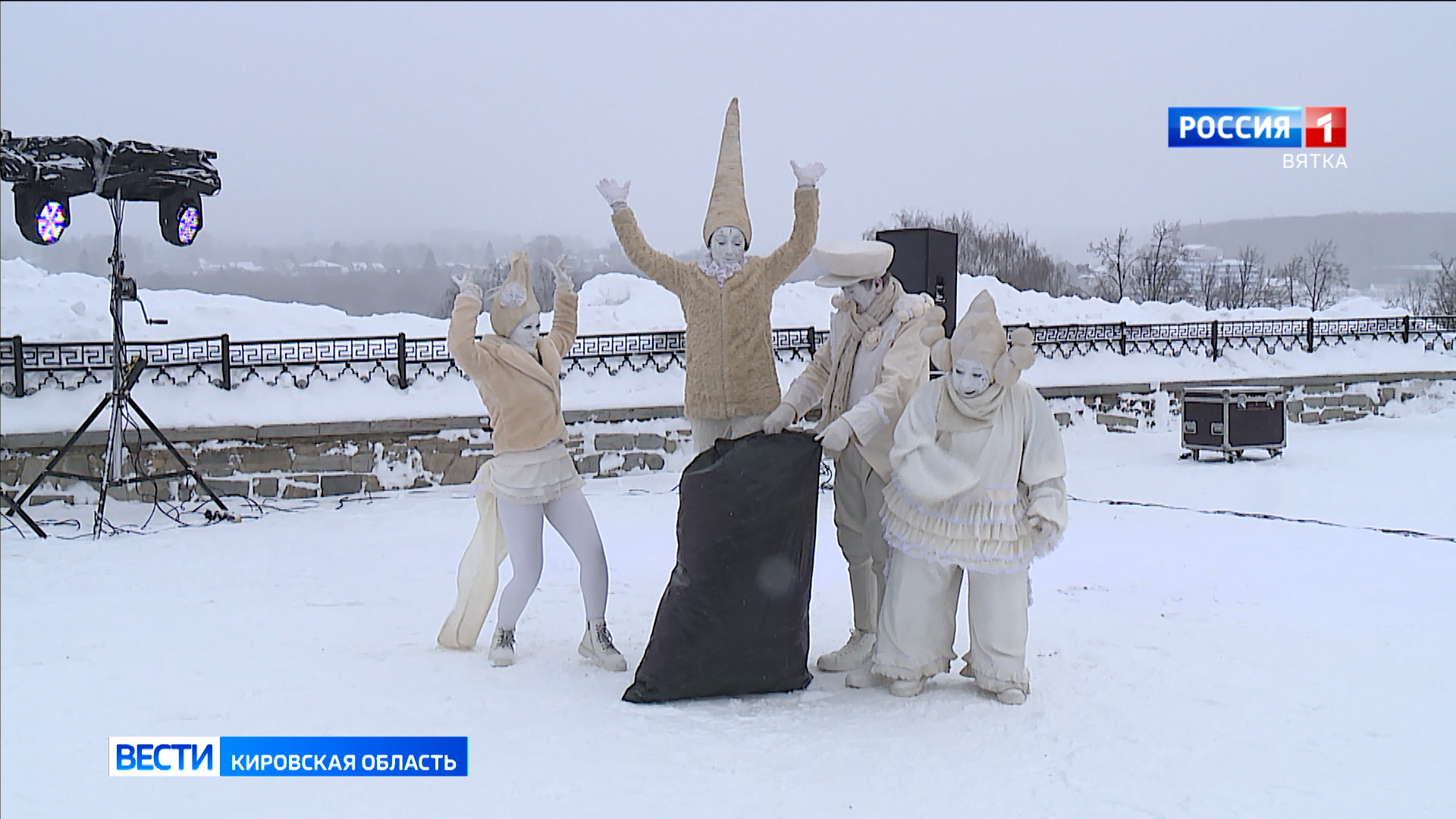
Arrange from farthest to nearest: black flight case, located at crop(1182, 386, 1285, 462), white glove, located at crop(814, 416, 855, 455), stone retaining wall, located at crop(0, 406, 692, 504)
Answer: black flight case, located at crop(1182, 386, 1285, 462)
stone retaining wall, located at crop(0, 406, 692, 504)
white glove, located at crop(814, 416, 855, 455)

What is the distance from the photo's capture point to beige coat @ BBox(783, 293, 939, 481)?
3.83m

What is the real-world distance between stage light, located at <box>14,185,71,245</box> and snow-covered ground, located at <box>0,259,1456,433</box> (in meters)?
1.97

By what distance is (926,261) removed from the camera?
8.56 metres

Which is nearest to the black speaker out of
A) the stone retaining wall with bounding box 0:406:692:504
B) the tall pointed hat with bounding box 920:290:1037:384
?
the stone retaining wall with bounding box 0:406:692:504

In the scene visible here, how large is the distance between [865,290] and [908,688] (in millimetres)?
1538

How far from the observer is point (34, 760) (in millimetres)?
3311

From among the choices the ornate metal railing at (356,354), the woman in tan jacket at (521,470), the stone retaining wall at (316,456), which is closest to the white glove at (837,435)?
the woman in tan jacket at (521,470)

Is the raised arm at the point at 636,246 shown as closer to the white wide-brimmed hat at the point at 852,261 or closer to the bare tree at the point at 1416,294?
the white wide-brimmed hat at the point at 852,261

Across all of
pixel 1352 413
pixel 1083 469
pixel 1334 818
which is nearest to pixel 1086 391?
pixel 1083 469

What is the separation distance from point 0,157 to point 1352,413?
1444 cm

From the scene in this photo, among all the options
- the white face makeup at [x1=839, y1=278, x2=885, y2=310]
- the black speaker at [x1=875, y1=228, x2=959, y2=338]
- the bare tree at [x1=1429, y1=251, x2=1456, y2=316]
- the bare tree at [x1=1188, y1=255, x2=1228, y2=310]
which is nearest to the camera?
the white face makeup at [x1=839, y1=278, x2=885, y2=310]

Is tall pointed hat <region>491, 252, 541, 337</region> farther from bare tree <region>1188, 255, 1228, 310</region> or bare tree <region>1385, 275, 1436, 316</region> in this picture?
bare tree <region>1188, 255, 1228, 310</region>

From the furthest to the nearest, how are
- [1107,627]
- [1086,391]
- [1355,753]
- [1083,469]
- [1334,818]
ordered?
[1086,391] < [1083,469] < [1107,627] < [1355,753] < [1334,818]

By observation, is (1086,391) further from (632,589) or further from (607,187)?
(607,187)
